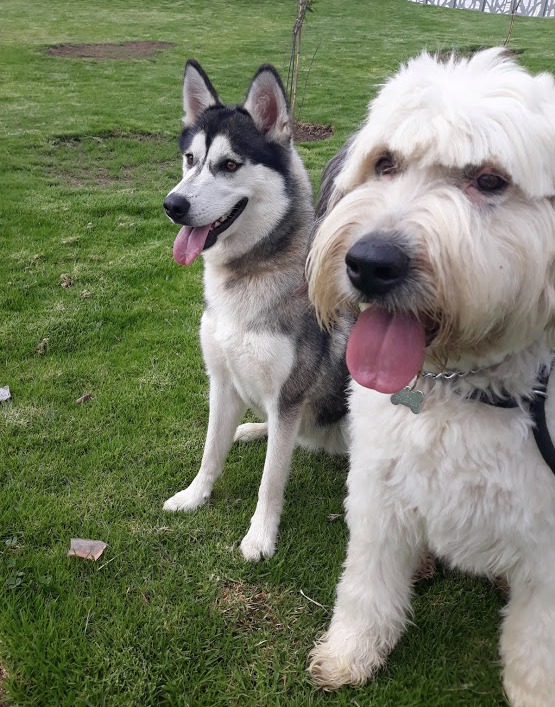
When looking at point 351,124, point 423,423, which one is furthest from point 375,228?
point 351,124

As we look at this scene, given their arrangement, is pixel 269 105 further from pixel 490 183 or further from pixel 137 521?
pixel 137 521

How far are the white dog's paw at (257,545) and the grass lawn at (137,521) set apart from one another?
0.06 meters

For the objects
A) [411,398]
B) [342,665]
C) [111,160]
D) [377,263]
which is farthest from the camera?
[111,160]

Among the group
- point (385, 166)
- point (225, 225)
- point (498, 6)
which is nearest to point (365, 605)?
point (385, 166)

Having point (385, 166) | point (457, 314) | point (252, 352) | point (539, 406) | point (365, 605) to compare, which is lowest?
point (365, 605)

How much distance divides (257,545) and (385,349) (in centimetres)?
174

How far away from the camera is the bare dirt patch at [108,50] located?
58.0ft

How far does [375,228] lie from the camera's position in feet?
5.06

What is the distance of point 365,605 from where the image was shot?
2.50 metres

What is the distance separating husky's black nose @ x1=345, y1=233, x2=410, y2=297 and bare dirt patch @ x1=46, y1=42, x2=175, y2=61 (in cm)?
1877

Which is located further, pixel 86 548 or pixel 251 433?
pixel 251 433

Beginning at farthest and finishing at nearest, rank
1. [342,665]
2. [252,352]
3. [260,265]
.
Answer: [260,265], [252,352], [342,665]

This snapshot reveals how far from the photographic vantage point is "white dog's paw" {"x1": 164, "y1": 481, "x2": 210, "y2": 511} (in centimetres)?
330

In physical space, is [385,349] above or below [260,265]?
above
